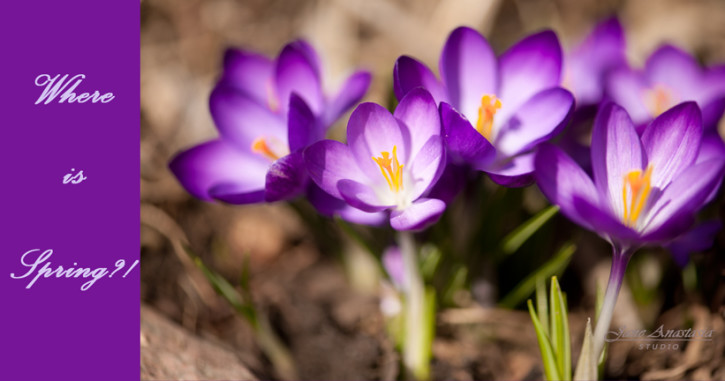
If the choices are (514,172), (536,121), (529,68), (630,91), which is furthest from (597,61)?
(514,172)

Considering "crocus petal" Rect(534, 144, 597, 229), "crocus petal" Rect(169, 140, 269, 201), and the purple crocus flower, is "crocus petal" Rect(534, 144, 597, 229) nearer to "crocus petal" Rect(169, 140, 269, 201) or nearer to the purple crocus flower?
the purple crocus flower

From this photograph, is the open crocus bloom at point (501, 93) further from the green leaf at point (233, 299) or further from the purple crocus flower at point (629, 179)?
the green leaf at point (233, 299)

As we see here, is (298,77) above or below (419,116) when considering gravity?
above

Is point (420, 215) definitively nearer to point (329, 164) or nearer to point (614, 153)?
point (329, 164)

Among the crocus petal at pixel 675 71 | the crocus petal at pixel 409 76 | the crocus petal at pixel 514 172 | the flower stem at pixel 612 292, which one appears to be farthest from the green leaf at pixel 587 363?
the crocus petal at pixel 675 71

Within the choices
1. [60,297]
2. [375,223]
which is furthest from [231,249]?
[375,223]

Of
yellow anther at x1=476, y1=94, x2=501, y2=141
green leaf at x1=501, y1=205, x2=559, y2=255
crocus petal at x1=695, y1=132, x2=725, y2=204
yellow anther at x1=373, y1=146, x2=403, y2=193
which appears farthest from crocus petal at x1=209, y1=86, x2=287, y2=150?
crocus petal at x1=695, y1=132, x2=725, y2=204
